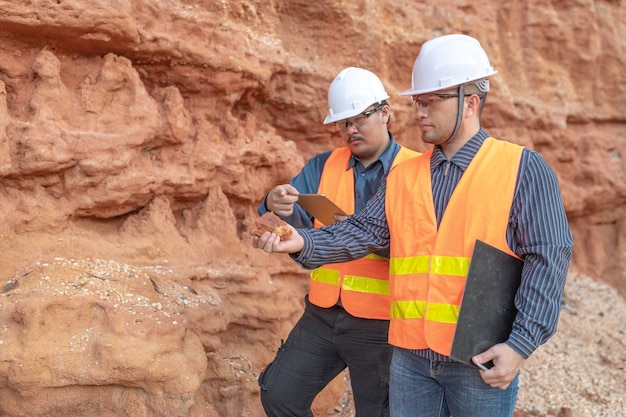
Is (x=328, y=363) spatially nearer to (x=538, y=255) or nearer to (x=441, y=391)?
(x=441, y=391)

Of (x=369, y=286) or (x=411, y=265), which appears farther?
(x=369, y=286)

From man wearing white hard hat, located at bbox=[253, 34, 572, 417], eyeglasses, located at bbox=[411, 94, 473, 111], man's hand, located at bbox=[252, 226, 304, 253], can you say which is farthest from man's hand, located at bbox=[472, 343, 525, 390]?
eyeglasses, located at bbox=[411, 94, 473, 111]

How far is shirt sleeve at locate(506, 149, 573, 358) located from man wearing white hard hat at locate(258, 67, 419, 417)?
980mm

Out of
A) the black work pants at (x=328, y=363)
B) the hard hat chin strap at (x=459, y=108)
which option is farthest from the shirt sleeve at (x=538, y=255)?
the black work pants at (x=328, y=363)

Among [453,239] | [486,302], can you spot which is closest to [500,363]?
[486,302]

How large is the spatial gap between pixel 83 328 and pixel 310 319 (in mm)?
1321

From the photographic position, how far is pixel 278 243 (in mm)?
3027

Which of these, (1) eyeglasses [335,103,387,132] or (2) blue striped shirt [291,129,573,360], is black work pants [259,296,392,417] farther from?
(1) eyeglasses [335,103,387,132]

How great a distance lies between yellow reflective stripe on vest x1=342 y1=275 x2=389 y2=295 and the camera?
375cm

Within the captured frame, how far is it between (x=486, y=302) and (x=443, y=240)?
0.32 meters

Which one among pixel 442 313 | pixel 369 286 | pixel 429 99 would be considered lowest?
pixel 369 286

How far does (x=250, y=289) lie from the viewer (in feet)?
15.7

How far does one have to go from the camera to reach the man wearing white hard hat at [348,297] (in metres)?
3.76

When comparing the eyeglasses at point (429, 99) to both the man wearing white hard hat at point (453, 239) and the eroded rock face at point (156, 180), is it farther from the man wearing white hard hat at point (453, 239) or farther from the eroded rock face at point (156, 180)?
the eroded rock face at point (156, 180)
